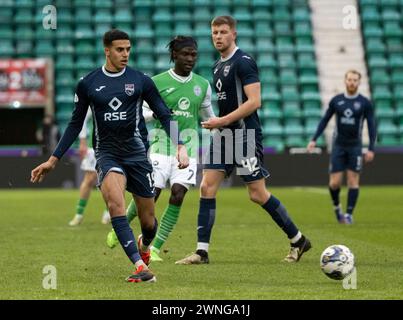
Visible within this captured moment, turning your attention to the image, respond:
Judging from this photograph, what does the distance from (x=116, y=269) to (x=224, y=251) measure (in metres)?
1.88

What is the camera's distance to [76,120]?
7703mm

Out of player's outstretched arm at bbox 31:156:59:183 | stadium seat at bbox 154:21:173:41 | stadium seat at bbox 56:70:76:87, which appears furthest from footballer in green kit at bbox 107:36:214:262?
stadium seat at bbox 154:21:173:41

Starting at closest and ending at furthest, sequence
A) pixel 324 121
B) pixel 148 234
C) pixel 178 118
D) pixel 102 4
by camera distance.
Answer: pixel 148 234
pixel 178 118
pixel 324 121
pixel 102 4

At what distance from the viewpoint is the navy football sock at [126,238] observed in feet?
24.2

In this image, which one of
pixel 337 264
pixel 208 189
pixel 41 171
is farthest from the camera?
pixel 208 189

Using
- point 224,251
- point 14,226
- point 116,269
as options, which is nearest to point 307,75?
point 14,226

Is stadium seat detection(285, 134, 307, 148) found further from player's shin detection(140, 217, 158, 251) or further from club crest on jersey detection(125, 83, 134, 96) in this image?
club crest on jersey detection(125, 83, 134, 96)

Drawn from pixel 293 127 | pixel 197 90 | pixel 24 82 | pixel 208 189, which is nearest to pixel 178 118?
pixel 197 90

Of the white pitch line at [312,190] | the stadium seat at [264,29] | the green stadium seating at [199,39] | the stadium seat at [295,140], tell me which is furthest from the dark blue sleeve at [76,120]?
the stadium seat at [264,29]

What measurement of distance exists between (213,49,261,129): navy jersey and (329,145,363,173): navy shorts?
213 inches

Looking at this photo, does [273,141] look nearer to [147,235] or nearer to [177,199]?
[177,199]

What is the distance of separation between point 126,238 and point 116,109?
947 millimetres

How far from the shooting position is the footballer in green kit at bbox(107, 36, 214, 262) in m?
9.34

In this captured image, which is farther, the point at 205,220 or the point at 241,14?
the point at 241,14
